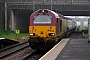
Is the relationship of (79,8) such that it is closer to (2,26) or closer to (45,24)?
(2,26)

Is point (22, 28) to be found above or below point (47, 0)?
below

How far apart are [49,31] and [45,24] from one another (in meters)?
0.61

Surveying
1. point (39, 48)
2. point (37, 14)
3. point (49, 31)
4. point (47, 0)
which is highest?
point (47, 0)

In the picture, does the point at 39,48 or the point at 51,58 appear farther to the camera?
the point at 39,48

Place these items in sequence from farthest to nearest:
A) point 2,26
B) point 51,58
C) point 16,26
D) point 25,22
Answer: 1. point 25,22
2. point 16,26
3. point 2,26
4. point 51,58

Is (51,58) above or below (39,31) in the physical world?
below

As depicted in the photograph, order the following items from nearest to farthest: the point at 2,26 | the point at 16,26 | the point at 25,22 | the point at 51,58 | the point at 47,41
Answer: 1. the point at 51,58
2. the point at 47,41
3. the point at 2,26
4. the point at 16,26
5. the point at 25,22

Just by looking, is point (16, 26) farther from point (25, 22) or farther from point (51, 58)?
point (51, 58)

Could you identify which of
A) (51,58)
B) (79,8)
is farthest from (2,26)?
(51,58)

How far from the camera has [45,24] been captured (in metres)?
17.0

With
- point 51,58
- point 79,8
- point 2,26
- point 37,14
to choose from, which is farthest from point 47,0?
point 51,58

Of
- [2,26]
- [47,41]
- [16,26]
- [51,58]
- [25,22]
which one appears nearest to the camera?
[51,58]

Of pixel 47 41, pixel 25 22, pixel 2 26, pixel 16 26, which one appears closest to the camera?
pixel 47 41

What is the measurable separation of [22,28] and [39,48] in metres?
35.2
